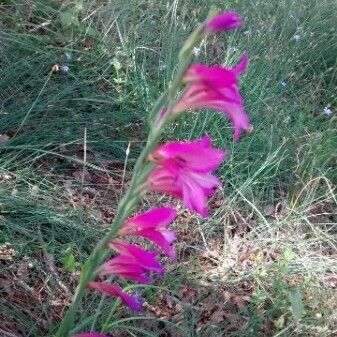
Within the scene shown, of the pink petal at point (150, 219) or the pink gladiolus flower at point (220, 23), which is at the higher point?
the pink gladiolus flower at point (220, 23)

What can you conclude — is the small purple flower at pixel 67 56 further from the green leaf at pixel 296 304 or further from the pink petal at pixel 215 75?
the pink petal at pixel 215 75

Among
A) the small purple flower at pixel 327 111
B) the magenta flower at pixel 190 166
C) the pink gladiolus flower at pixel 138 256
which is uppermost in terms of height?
the magenta flower at pixel 190 166

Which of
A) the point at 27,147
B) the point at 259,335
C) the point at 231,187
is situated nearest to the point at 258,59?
the point at 231,187

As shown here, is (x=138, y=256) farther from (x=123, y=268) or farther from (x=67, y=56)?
(x=67, y=56)

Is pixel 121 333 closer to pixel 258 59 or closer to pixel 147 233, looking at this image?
pixel 147 233

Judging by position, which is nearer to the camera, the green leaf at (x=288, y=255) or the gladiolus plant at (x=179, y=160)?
the gladiolus plant at (x=179, y=160)

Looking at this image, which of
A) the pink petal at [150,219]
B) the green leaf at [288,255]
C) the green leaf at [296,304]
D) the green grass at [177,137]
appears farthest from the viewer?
the green leaf at [288,255]

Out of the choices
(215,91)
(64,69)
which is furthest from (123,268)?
(64,69)

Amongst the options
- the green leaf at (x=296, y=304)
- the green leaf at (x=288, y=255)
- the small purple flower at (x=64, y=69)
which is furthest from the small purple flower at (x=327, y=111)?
the green leaf at (x=296, y=304)
